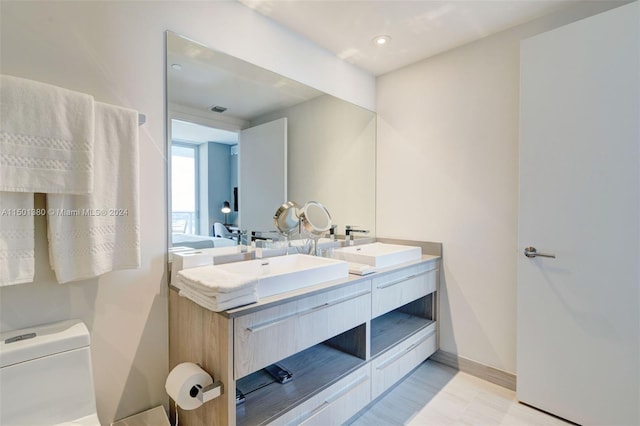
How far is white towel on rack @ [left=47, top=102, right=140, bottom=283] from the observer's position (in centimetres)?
123

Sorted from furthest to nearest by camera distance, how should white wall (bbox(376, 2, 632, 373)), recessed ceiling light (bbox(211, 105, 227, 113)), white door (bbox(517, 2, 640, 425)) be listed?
1. white wall (bbox(376, 2, 632, 373))
2. recessed ceiling light (bbox(211, 105, 227, 113))
3. white door (bbox(517, 2, 640, 425))

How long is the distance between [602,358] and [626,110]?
1299mm

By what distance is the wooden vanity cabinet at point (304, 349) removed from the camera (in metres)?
1.25

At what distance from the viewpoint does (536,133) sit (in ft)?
6.17

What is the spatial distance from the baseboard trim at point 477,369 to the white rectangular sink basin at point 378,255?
2.63 feet

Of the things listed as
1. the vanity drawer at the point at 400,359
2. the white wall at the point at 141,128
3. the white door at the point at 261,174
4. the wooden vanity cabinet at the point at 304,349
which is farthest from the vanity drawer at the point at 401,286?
the white wall at the point at 141,128

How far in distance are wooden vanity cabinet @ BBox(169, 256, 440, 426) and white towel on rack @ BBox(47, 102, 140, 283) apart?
37 centimetres

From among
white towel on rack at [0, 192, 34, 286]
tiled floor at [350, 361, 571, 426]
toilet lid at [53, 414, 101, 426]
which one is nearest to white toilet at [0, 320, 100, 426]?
toilet lid at [53, 414, 101, 426]

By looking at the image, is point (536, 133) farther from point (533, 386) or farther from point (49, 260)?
point (49, 260)

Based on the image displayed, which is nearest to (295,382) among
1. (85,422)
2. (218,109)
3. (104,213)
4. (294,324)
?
(294,324)

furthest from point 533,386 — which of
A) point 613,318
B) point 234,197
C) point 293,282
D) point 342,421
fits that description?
point 234,197

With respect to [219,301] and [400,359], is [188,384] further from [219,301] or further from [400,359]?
[400,359]

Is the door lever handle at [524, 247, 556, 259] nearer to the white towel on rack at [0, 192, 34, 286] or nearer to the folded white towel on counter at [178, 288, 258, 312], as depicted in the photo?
the folded white towel on counter at [178, 288, 258, 312]

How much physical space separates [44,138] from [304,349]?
138 centimetres
